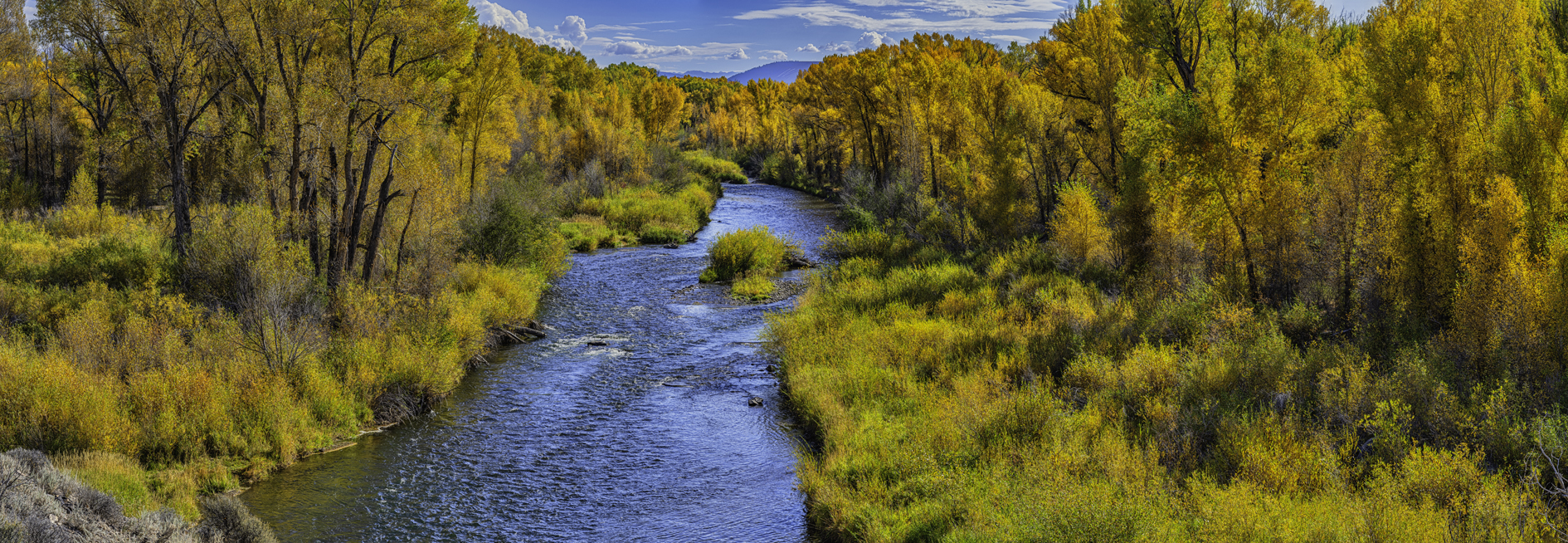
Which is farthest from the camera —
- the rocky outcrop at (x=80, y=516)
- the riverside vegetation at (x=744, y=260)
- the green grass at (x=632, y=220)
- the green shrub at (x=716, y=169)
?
the green shrub at (x=716, y=169)

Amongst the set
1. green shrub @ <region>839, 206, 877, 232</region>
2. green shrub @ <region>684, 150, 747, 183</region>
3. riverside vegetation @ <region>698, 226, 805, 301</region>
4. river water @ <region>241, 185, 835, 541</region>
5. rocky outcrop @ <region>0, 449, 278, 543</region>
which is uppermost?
green shrub @ <region>684, 150, 747, 183</region>

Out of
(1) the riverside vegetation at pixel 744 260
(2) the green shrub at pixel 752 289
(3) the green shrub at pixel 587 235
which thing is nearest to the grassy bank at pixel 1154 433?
(2) the green shrub at pixel 752 289

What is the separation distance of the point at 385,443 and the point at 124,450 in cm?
289

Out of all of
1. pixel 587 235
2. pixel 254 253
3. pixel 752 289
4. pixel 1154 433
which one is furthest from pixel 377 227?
pixel 587 235

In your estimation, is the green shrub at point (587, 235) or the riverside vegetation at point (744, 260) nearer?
the riverside vegetation at point (744, 260)

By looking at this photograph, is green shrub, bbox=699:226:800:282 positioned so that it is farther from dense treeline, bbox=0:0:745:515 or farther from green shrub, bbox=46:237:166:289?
green shrub, bbox=46:237:166:289

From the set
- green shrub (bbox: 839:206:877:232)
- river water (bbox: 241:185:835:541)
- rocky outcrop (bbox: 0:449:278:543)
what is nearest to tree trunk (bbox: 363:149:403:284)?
river water (bbox: 241:185:835:541)

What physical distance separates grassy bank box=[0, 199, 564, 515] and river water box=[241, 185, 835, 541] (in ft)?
2.34

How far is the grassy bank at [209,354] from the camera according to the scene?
880cm

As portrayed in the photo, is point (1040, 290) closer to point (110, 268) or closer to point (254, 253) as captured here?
point (254, 253)

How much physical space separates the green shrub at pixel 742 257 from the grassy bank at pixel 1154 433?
900 centimetres

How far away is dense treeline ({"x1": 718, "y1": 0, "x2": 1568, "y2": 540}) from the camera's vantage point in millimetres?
6980

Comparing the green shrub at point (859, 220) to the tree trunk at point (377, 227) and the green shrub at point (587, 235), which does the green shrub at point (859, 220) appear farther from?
the tree trunk at point (377, 227)

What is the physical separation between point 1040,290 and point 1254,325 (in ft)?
15.3
